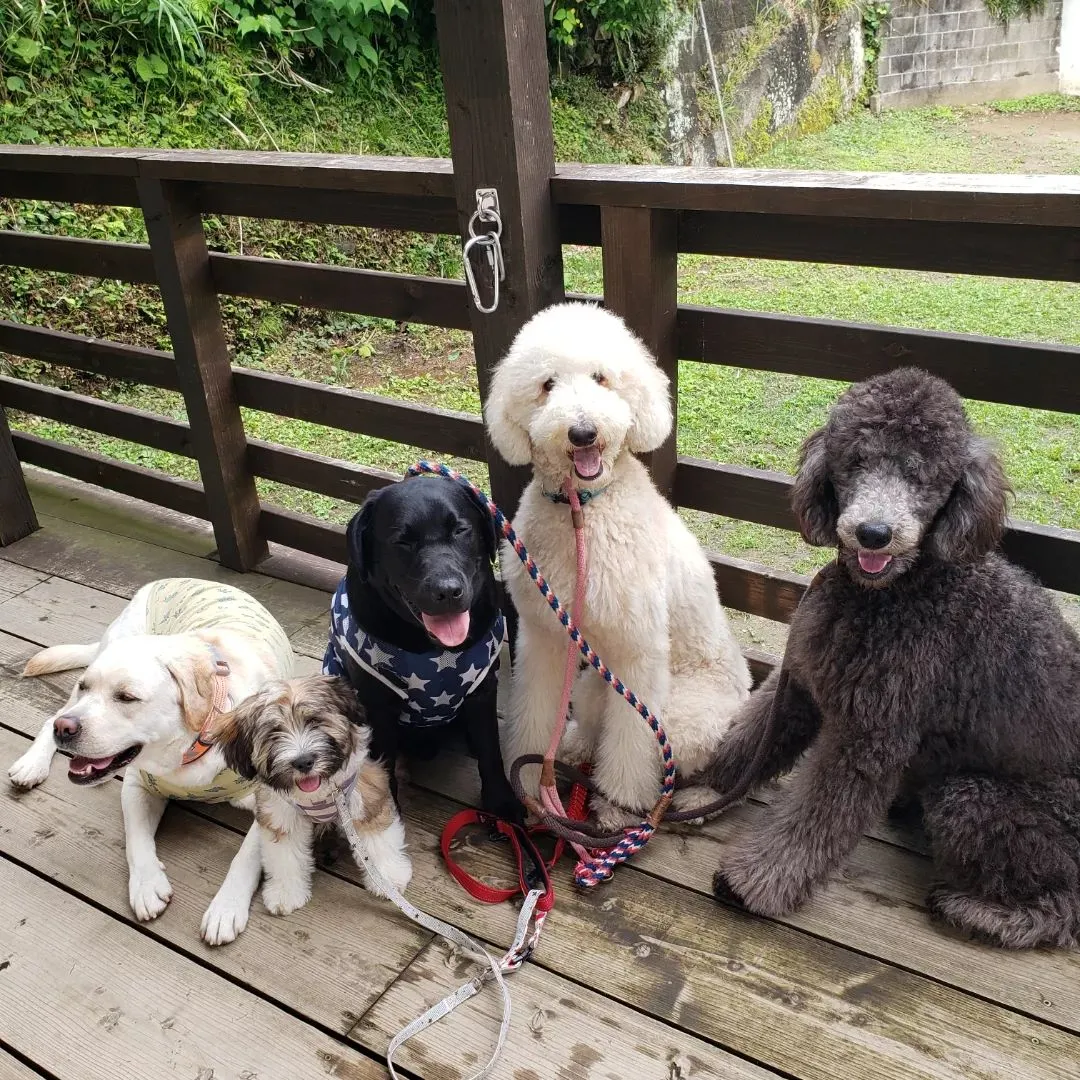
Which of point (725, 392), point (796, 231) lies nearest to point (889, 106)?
point (725, 392)

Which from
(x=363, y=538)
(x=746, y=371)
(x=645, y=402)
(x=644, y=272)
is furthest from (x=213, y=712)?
(x=746, y=371)

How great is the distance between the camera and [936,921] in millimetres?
1830

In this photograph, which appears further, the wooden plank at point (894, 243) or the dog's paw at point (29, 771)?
the dog's paw at point (29, 771)

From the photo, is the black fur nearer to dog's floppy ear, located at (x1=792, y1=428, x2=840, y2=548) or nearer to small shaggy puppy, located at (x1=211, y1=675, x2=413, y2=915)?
small shaggy puppy, located at (x1=211, y1=675, x2=413, y2=915)

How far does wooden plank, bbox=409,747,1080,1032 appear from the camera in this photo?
168 cm

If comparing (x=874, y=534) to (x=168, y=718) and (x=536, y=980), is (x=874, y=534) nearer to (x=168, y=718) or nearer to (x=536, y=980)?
(x=536, y=980)

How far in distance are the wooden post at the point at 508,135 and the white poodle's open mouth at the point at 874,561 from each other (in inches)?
40.0

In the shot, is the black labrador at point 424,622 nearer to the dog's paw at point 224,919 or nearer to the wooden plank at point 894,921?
the wooden plank at point 894,921

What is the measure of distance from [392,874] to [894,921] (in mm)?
1030

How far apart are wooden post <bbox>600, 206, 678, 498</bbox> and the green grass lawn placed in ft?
6.01

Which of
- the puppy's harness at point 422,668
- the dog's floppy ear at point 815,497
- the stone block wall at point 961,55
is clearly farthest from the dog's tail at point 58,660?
the stone block wall at point 961,55

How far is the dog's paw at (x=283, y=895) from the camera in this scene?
195cm

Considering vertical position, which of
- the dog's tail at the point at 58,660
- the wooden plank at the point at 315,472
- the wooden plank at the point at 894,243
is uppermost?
the wooden plank at the point at 894,243

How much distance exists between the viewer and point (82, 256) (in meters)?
3.35
